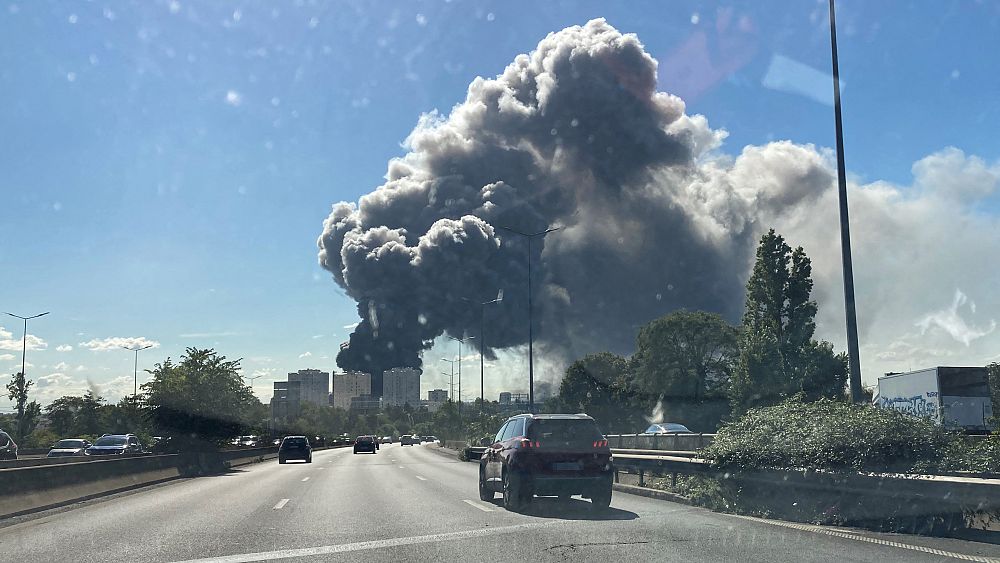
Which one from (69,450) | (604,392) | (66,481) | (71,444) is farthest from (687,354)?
(66,481)

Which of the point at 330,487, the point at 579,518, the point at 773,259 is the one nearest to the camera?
the point at 579,518

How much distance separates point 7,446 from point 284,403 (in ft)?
263

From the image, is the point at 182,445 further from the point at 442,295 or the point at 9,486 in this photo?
the point at 442,295

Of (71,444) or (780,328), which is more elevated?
(780,328)

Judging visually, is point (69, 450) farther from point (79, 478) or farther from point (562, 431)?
point (562, 431)

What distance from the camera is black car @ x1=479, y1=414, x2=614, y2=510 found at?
14.2 meters

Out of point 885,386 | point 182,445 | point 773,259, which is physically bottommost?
point 182,445

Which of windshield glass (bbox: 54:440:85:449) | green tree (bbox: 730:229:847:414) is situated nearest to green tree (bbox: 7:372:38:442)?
windshield glass (bbox: 54:440:85:449)

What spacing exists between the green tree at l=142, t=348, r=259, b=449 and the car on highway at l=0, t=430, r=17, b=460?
6.77m

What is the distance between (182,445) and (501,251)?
69593mm

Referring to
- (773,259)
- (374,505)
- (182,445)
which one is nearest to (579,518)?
(374,505)

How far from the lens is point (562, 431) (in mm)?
14695

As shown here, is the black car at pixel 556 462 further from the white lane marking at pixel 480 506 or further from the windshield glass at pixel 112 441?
the windshield glass at pixel 112 441

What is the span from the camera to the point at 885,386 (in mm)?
41906
